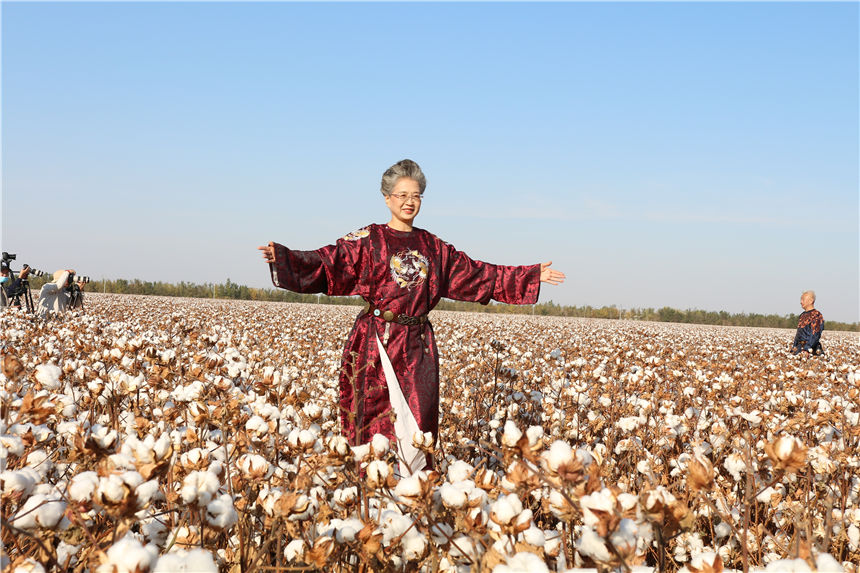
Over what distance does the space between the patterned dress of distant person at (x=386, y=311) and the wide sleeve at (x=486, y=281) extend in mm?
180

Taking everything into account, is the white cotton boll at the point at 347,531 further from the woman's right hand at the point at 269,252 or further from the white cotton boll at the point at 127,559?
the woman's right hand at the point at 269,252

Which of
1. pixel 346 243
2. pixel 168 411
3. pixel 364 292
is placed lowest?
pixel 168 411

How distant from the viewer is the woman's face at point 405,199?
154 inches

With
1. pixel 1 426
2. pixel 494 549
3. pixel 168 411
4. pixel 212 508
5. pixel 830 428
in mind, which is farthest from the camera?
pixel 830 428

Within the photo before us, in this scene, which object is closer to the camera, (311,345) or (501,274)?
(501,274)

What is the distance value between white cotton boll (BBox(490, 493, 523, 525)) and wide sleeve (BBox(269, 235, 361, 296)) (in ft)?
8.83

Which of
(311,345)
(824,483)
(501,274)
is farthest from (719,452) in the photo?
(311,345)

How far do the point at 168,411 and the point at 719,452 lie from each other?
11.2 ft

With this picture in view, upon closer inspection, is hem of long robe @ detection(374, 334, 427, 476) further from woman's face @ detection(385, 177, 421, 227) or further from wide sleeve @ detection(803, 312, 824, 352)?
wide sleeve @ detection(803, 312, 824, 352)

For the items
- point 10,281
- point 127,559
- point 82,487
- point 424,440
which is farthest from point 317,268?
point 10,281

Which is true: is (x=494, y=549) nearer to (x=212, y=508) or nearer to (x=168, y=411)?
(x=212, y=508)

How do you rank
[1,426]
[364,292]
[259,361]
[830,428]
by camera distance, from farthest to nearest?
1. [259,361]
2. [830,428]
3. [364,292]
4. [1,426]

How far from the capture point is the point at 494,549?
1.32 meters

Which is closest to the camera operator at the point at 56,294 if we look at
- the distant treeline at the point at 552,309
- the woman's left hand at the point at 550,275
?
the woman's left hand at the point at 550,275
